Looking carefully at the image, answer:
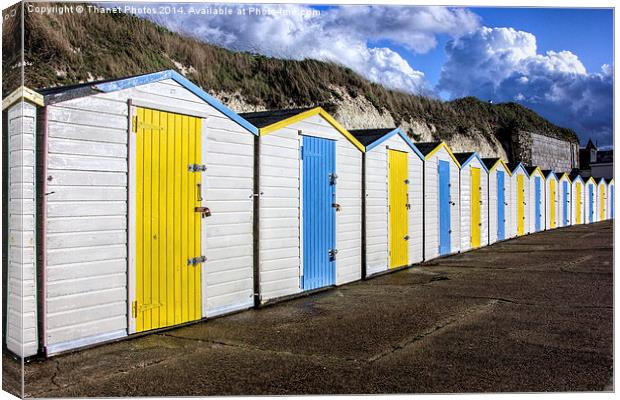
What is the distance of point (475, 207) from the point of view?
14.5m

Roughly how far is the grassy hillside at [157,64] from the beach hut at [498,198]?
16.3ft

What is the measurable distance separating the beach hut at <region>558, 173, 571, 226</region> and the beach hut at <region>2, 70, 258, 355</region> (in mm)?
17042

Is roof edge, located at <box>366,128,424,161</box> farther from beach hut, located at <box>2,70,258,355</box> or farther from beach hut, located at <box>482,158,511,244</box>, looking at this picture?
beach hut, located at <box>482,158,511,244</box>

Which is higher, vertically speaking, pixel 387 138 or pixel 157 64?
pixel 157 64

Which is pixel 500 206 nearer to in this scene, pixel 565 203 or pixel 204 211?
pixel 565 203

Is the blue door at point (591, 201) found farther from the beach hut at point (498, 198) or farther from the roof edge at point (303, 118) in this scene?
the roof edge at point (303, 118)

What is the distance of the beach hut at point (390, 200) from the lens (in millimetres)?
9609

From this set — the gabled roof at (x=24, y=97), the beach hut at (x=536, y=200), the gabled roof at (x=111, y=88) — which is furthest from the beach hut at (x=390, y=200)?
the beach hut at (x=536, y=200)

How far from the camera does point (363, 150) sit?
9352mm

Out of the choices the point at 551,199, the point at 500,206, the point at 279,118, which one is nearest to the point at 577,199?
the point at 551,199

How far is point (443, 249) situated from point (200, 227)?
295 inches

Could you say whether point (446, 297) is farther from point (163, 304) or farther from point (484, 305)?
point (163, 304)

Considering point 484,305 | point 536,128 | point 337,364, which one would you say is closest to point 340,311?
point 484,305

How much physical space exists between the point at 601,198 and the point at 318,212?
2024 cm
